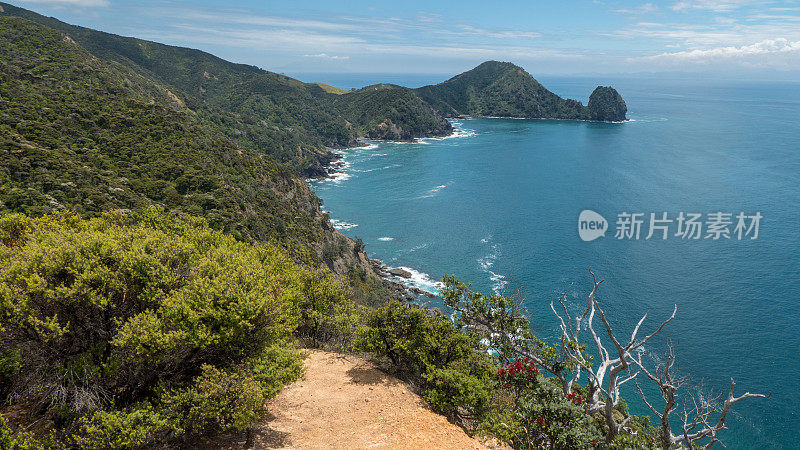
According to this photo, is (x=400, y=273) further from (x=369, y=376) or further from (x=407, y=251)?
(x=369, y=376)

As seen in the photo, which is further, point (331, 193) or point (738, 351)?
point (331, 193)

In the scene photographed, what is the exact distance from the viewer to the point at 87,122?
6128cm

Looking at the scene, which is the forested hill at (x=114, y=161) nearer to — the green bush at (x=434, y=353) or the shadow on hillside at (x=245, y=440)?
the shadow on hillside at (x=245, y=440)

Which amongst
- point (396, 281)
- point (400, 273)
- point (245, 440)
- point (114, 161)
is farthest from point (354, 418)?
point (114, 161)

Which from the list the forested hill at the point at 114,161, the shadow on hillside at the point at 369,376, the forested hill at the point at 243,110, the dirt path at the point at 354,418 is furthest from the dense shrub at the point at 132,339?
the forested hill at the point at 243,110

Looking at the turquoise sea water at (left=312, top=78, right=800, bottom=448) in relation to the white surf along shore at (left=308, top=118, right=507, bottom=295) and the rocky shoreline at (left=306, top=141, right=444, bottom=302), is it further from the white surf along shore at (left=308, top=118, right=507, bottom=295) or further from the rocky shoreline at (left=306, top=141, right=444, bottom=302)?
the rocky shoreline at (left=306, top=141, right=444, bottom=302)

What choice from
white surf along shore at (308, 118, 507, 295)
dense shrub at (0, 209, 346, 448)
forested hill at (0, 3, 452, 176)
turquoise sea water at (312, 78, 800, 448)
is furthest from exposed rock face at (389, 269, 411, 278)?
forested hill at (0, 3, 452, 176)

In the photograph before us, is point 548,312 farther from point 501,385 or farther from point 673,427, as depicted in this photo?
point 501,385

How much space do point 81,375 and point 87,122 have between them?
62.6m

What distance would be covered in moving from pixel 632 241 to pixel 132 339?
84.3 metres

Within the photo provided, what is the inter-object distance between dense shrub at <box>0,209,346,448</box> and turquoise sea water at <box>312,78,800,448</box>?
149 ft

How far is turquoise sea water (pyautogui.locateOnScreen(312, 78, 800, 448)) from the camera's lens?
49625 millimetres

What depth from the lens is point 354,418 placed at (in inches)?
802

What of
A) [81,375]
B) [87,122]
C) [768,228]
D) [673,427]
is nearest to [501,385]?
[81,375]
